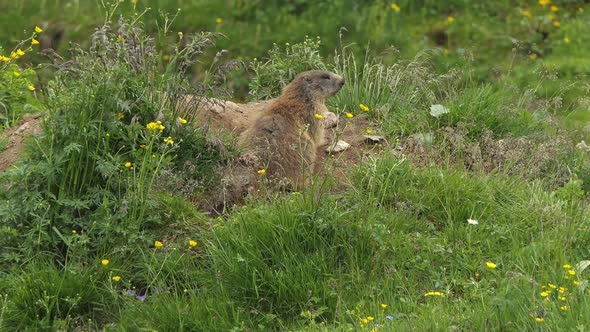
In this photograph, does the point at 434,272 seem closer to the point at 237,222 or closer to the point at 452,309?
the point at 452,309

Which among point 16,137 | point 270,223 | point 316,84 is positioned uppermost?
point 270,223

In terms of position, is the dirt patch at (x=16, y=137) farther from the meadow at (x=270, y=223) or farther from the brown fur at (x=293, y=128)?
the brown fur at (x=293, y=128)

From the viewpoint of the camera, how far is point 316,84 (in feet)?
24.5

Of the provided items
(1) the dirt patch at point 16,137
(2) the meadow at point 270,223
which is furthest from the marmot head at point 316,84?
(1) the dirt patch at point 16,137

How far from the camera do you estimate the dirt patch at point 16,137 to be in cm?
675

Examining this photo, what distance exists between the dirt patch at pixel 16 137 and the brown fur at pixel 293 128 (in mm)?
1402

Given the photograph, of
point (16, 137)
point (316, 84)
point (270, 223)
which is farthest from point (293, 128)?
point (16, 137)

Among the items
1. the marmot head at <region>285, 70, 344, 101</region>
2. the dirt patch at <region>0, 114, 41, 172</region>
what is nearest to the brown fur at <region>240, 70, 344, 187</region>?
the marmot head at <region>285, 70, 344, 101</region>

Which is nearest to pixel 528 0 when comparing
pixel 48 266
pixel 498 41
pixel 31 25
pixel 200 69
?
pixel 498 41

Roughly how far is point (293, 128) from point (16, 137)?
1868 mm

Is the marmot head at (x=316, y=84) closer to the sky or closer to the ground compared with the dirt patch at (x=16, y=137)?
closer to the sky

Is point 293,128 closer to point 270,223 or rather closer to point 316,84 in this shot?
point 316,84

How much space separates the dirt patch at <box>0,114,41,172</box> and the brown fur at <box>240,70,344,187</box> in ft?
4.60

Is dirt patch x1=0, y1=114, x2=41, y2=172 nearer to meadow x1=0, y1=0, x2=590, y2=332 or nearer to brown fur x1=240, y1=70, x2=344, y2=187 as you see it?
meadow x1=0, y1=0, x2=590, y2=332
